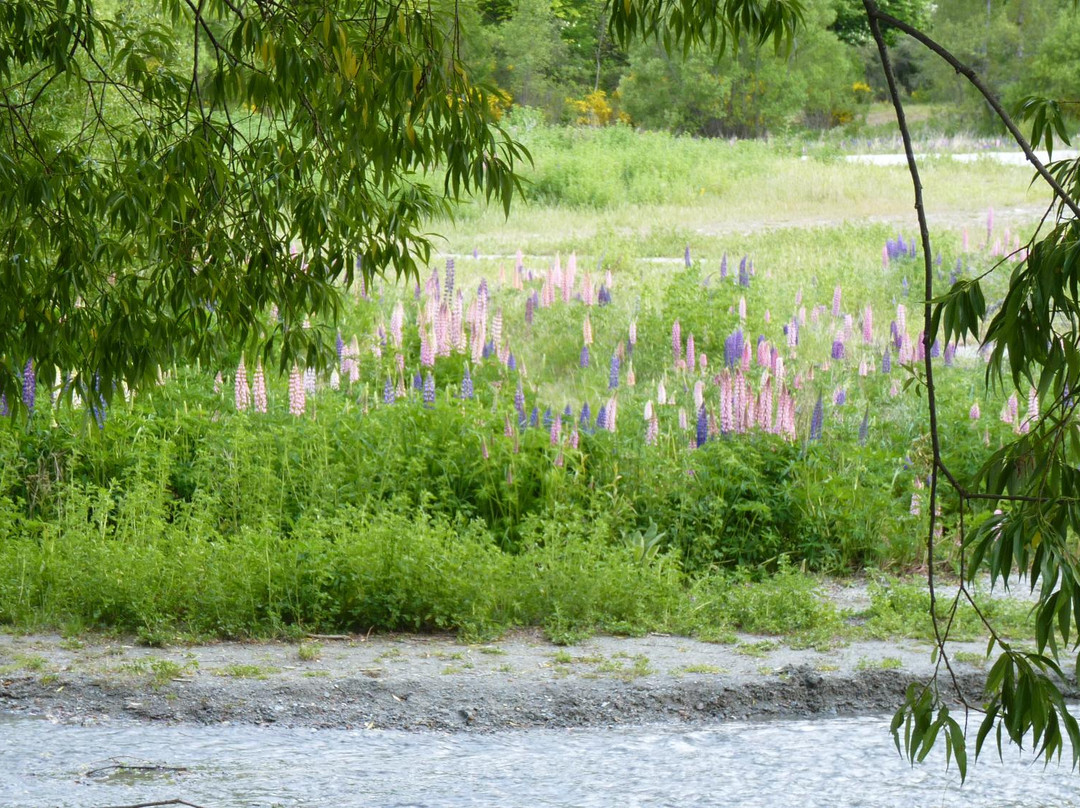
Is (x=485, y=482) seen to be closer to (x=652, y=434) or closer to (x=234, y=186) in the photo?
(x=652, y=434)

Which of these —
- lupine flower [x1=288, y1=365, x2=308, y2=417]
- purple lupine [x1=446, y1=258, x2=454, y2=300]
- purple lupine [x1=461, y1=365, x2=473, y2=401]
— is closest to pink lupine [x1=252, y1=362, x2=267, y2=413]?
lupine flower [x1=288, y1=365, x2=308, y2=417]

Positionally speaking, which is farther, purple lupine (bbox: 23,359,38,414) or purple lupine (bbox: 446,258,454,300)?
purple lupine (bbox: 446,258,454,300)

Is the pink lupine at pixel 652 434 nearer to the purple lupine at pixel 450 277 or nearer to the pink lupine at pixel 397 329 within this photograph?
the pink lupine at pixel 397 329

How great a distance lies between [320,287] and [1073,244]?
2.69m

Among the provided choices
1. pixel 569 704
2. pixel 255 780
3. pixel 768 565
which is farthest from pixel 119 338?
pixel 768 565

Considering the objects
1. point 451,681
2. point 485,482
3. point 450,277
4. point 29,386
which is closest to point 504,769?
point 451,681

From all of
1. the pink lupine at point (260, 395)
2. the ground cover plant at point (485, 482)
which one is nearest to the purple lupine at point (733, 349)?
the ground cover plant at point (485, 482)

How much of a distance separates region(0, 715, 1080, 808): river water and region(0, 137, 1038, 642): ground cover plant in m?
0.99

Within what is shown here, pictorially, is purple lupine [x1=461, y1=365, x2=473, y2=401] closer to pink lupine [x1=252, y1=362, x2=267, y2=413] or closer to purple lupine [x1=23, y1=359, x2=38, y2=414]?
pink lupine [x1=252, y1=362, x2=267, y2=413]

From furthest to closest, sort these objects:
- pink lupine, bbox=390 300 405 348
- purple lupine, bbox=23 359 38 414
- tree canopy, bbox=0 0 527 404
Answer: pink lupine, bbox=390 300 405 348 < purple lupine, bbox=23 359 38 414 < tree canopy, bbox=0 0 527 404

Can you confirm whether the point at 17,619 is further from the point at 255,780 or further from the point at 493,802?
the point at 493,802

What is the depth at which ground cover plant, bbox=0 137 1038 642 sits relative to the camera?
5918 mm

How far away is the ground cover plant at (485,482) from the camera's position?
5.92 metres

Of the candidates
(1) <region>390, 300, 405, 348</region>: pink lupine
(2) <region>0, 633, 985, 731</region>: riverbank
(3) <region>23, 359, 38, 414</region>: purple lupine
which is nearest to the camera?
(2) <region>0, 633, 985, 731</region>: riverbank
